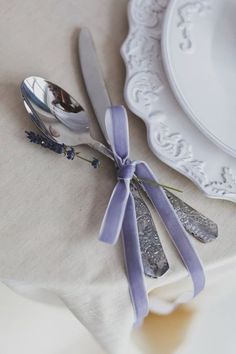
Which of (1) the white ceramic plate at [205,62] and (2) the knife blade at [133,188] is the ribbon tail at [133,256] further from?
(1) the white ceramic plate at [205,62]

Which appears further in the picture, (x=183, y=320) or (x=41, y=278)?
(x=183, y=320)

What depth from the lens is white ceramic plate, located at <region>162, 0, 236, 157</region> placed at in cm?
47

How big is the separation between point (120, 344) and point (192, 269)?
7.6 inches

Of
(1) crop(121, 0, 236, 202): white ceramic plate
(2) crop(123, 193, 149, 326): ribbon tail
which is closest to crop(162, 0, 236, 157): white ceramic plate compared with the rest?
(1) crop(121, 0, 236, 202): white ceramic plate

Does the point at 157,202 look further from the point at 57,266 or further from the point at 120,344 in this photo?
the point at 120,344

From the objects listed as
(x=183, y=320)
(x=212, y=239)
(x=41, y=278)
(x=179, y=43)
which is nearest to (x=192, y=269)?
(x=212, y=239)

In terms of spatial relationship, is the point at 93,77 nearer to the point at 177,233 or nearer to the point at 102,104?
the point at 102,104

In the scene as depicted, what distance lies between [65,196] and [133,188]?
64 mm

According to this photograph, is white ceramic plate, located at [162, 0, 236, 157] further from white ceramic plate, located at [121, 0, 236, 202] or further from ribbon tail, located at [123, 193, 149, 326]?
ribbon tail, located at [123, 193, 149, 326]

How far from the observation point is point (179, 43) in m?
0.52

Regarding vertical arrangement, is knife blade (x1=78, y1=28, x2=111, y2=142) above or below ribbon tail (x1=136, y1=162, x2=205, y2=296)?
above

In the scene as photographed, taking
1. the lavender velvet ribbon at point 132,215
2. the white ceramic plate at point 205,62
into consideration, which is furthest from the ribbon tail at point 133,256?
the white ceramic plate at point 205,62

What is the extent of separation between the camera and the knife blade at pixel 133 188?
424 millimetres

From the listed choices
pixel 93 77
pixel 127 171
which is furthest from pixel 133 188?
pixel 93 77
